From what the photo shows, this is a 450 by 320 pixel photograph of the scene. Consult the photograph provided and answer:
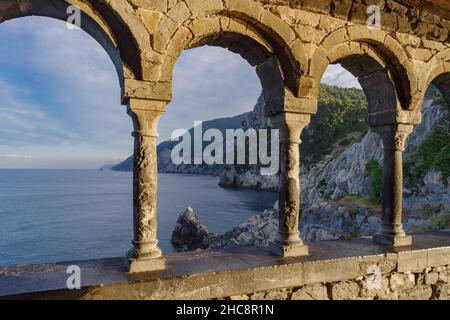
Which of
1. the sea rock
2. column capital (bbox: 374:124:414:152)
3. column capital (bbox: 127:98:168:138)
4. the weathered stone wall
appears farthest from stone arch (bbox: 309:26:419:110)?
the sea rock

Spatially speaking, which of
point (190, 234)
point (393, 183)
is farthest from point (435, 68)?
point (190, 234)

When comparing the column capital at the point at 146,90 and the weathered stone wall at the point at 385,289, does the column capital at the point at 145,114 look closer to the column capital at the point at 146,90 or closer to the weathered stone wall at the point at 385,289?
the column capital at the point at 146,90

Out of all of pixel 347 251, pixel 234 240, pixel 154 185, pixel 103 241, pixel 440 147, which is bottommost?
pixel 103 241

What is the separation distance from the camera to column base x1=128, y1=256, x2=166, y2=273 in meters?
2.97

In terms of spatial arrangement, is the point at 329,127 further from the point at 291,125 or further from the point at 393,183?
the point at 291,125

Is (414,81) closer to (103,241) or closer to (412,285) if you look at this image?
(412,285)

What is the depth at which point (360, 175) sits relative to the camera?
18859 mm

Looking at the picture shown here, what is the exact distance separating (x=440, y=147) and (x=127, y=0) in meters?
15.7

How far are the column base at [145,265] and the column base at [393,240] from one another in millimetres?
2979

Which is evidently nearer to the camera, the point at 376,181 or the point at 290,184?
the point at 290,184

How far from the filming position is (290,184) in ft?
12.2

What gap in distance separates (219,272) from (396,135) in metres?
3.11

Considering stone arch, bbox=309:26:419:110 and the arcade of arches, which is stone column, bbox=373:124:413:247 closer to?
the arcade of arches

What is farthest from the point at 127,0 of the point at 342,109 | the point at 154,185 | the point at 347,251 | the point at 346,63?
the point at 342,109
